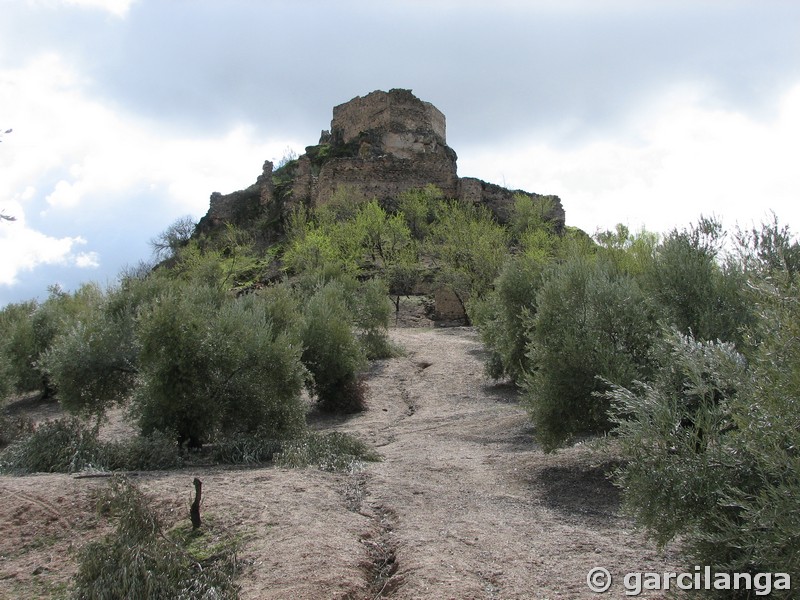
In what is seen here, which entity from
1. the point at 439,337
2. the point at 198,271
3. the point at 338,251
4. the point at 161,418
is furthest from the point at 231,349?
the point at 338,251

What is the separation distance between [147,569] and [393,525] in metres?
2.33

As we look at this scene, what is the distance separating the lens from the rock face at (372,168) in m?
46.0

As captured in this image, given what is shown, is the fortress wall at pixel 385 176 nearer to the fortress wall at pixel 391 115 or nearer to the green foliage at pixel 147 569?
the fortress wall at pixel 391 115

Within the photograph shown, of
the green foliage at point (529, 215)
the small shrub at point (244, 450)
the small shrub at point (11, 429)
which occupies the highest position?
the green foliage at point (529, 215)

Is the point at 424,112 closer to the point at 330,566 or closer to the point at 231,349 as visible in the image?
the point at 231,349

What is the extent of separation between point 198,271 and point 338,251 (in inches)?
297

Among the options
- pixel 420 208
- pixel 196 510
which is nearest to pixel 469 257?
pixel 420 208

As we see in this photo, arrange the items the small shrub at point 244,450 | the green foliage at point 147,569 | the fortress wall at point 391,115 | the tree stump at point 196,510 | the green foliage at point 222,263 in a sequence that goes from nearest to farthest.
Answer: the green foliage at point 147,569
the tree stump at point 196,510
the small shrub at point 244,450
the green foliage at point 222,263
the fortress wall at point 391,115

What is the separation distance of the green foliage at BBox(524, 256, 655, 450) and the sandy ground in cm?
72

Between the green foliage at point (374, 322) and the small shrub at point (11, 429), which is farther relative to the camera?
the green foliage at point (374, 322)

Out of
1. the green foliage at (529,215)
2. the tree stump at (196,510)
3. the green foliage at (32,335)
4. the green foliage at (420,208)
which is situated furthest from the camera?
the green foliage at (420,208)

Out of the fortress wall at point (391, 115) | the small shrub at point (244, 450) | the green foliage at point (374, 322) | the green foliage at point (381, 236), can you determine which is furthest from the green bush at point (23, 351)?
the fortress wall at point (391, 115)

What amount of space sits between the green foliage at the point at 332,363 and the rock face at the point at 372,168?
28.9 metres

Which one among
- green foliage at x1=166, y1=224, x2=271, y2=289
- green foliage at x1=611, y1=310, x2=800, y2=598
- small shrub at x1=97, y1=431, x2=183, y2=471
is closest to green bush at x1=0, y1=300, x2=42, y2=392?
green foliage at x1=166, y1=224, x2=271, y2=289
